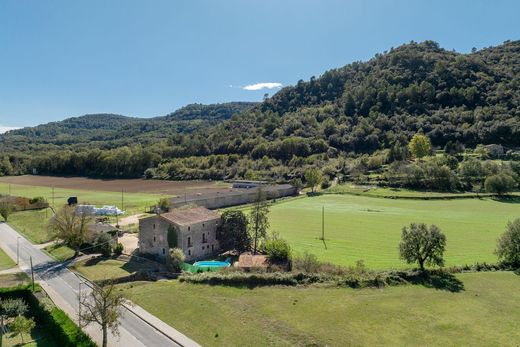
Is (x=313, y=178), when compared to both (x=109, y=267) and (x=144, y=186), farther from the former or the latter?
(x=109, y=267)

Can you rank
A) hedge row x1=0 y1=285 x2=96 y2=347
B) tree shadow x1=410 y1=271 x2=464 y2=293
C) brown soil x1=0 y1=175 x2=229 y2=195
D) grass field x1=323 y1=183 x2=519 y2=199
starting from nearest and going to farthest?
1. hedge row x1=0 y1=285 x2=96 y2=347
2. tree shadow x1=410 y1=271 x2=464 y2=293
3. grass field x1=323 y1=183 x2=519 y2=199
4. brown soil x1=0 y1=175 x2=229 y2=195

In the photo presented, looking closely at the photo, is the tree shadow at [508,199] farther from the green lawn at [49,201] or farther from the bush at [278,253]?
the green lawn at [49,201]

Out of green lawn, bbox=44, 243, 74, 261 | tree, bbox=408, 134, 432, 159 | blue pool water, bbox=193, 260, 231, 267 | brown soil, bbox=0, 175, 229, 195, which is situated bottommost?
green lawn, bbox=44, 243, 74, 261

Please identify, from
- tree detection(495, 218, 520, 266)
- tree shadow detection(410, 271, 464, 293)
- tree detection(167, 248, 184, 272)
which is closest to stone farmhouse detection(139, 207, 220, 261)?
tree detection(167, 248, 184, 272)

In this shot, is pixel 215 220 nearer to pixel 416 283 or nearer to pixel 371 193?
pixel 416 283

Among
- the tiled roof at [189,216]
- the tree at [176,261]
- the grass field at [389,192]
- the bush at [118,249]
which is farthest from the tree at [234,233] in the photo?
the grass field at [389,192]

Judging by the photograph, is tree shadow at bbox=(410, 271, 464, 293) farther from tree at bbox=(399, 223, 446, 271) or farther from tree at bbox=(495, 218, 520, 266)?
tree at bbox=(495, 218, 520, 266)
